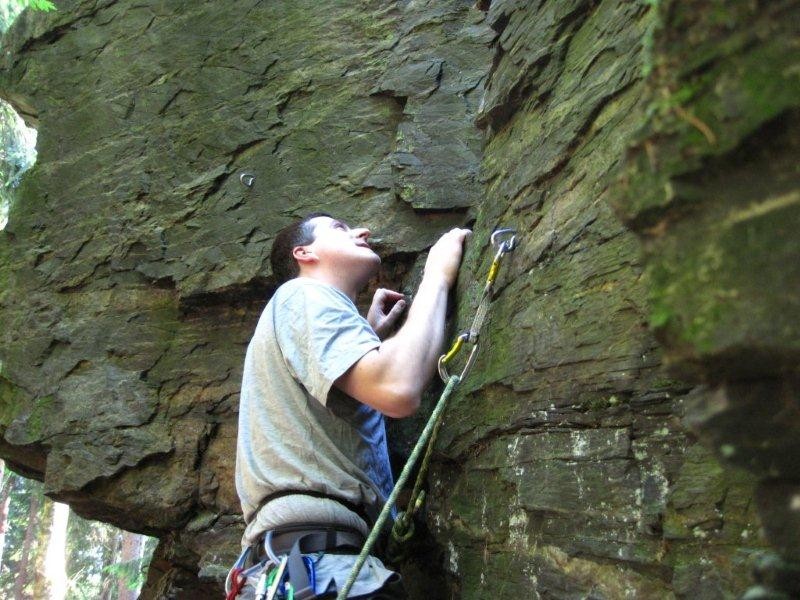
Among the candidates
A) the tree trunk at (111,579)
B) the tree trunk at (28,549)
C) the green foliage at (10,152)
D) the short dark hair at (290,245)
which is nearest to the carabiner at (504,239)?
the short dark hair at (290,245)

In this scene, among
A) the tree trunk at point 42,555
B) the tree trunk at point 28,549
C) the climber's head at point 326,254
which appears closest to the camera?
the climber's head at point 326,254

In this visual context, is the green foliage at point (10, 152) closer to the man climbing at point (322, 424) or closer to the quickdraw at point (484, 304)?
the man climbing at point (322, 424)

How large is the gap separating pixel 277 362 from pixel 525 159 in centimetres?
147

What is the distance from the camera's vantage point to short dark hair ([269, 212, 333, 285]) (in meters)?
4.25

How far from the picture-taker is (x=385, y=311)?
4363 mm

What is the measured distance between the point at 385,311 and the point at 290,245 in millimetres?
643

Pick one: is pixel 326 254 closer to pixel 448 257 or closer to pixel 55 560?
pixel 448 257

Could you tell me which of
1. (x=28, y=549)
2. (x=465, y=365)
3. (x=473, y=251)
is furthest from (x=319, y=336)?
(x=28, y=549)

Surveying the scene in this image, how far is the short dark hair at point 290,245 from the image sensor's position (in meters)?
4.25

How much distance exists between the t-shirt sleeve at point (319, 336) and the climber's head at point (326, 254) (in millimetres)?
492

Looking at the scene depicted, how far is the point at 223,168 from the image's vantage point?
555cm

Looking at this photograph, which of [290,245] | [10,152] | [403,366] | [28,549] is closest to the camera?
[403,366]

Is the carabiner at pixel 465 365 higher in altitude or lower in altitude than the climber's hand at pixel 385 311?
lower

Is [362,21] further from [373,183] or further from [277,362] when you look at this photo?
[277,362]
